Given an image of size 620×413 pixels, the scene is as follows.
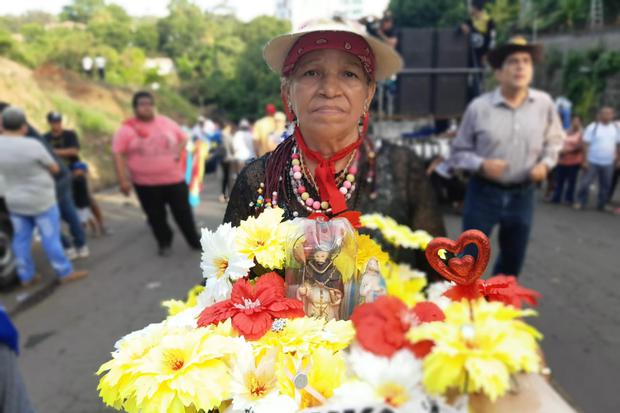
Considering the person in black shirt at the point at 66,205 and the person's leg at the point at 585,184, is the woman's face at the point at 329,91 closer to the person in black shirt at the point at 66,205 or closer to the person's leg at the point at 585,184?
the person in black shirt at the point at 66,205

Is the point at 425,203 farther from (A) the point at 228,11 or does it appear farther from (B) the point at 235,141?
(A) the point at 228,11

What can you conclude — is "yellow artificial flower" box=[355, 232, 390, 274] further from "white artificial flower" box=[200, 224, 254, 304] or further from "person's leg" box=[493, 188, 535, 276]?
"person's leg" box=[493, 188, 535, 276]

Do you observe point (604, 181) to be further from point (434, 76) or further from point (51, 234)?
point (51, 234)

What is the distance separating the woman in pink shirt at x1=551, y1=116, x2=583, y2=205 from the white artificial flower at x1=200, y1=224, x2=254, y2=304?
26.5ft

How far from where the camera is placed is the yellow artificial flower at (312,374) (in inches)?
34.7

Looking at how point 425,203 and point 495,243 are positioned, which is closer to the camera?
point 425,203

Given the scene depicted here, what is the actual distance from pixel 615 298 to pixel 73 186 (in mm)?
6547

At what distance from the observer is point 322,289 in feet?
3.89

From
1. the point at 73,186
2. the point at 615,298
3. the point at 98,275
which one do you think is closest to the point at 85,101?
the point at 73,186

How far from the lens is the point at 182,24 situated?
60031 mm

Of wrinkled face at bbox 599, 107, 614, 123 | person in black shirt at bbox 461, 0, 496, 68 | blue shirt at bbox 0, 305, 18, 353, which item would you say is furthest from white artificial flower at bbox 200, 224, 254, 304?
person in black shirt at bbox 461, 0, 496, 68

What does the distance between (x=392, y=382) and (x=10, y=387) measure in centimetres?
193

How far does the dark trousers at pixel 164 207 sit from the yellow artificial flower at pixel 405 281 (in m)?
4.04

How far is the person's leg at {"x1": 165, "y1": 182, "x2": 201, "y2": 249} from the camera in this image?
5570 mm
